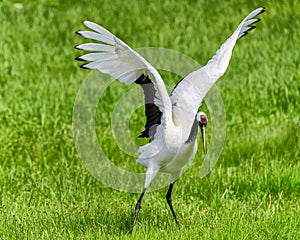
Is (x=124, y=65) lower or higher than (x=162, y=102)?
higher

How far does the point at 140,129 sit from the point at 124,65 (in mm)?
2941

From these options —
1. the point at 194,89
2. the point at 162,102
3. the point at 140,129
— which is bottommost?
the point at 140,129

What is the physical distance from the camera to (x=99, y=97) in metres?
8.38

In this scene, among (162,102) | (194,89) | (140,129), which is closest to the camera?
Result: (162,102)

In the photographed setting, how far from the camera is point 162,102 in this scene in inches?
189

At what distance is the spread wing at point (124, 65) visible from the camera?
452 centimetres

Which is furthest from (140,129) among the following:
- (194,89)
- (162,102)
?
(162,102)

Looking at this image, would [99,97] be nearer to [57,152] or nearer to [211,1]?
[57,152]

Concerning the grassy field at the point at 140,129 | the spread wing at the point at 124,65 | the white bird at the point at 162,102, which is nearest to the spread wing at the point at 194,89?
the white bird at the point at 162,102

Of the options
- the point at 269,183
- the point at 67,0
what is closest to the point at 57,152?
the point at 269,183

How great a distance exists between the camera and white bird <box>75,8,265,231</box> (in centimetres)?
466

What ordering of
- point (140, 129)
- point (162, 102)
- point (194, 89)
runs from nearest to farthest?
point (162, 102) < point (194, 89) < point (140, 129)

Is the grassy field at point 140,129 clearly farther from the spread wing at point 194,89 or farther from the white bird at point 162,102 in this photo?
the spread wing at point 194,89

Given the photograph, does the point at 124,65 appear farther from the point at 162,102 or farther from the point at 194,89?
the point at 194,89
